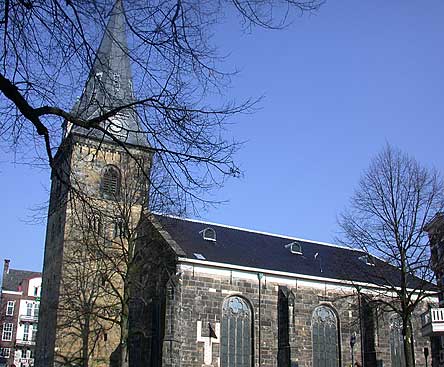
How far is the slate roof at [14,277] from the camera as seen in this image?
220 ft

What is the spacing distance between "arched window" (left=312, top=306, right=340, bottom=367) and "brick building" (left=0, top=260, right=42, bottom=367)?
39522 millimetres

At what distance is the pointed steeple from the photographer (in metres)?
6.43

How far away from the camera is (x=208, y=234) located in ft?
109

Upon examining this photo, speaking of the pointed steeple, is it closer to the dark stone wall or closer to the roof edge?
the dark stone wall

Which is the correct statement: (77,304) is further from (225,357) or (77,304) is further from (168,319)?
(225,357)

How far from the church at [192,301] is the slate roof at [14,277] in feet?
114

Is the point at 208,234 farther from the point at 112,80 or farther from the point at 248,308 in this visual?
the point at 112,80

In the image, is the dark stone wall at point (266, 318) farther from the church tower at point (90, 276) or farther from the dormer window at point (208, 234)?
the dormer window at point (208, 234)

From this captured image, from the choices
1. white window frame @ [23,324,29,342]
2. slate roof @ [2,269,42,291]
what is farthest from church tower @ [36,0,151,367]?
slate roof @ [2,269,42,291]

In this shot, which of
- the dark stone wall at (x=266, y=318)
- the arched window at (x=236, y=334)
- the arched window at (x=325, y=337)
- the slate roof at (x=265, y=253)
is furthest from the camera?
the arched window at (x=325, y=337)

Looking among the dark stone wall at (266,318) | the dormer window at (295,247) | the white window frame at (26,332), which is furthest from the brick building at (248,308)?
the white window frame at (26,332)

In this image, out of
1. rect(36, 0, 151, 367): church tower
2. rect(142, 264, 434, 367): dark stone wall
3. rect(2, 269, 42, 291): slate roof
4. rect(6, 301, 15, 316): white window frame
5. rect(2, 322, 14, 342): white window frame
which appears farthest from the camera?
rect(2, 269, 42, 291): slate roof

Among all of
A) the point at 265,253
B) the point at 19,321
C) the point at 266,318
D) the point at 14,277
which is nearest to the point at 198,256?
the point at 266,318

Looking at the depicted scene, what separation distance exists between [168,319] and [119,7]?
72.2ft
